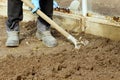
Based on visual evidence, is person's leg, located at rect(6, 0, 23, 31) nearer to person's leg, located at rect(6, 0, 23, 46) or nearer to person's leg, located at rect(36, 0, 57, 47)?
person's leg, located at rect(6, 0, 23, 46)

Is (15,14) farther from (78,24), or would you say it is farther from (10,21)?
(78,24)

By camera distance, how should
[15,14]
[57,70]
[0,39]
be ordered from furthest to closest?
[0,39] → [15,14] → [57,70]

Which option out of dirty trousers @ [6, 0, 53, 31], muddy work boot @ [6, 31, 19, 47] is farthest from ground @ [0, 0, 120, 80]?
dirty trousers @ [6, 0, 53, 31]

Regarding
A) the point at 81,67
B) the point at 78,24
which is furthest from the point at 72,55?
the point at 78,24

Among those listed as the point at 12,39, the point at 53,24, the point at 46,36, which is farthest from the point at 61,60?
the point at 12,39

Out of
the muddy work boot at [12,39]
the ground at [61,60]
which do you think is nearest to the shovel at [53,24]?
the ground at [61,60]

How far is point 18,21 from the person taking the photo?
3717 mm

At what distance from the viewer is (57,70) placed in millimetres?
3061

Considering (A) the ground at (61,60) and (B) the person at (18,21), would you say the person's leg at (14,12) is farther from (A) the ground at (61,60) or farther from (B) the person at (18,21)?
(A) the ground at (61,60)

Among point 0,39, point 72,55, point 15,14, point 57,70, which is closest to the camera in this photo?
point 57,70

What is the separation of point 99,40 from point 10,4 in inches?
37.6

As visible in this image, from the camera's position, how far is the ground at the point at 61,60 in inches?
117

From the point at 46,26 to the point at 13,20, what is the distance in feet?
1.12

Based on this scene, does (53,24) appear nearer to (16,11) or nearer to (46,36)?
(46,36)
